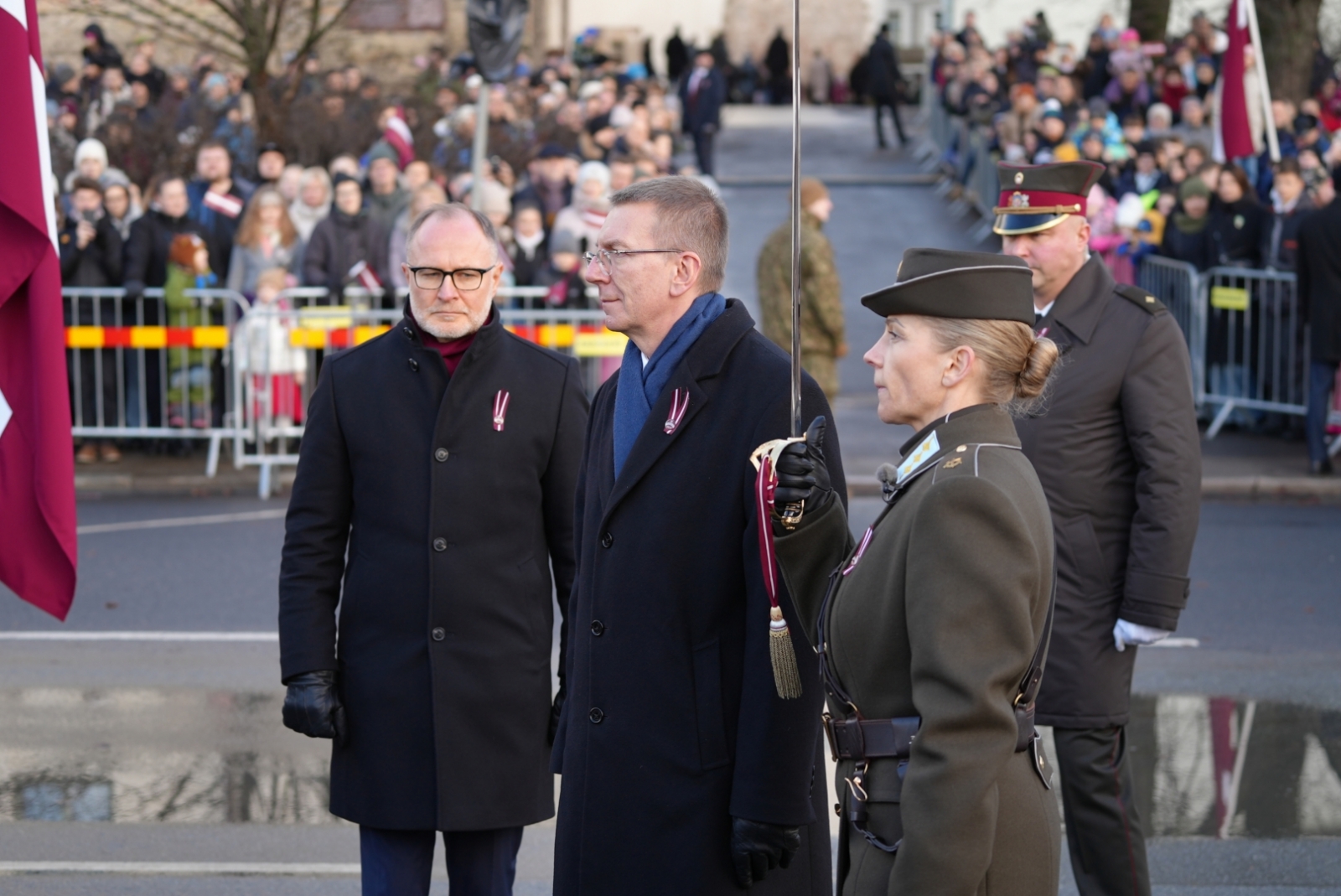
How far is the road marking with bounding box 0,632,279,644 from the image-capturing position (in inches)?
332

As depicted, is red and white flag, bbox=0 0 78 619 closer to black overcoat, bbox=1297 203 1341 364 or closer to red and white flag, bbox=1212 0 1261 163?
black overcoat, bbox=1297 203 1341 364

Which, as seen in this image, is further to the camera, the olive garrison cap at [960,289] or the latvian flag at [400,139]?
the latvian flag at [400,139]

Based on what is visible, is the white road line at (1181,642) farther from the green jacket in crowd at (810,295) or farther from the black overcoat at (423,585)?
the black overcoat at (423,585)

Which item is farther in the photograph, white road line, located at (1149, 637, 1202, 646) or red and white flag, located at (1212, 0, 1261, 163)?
red and white flag, located at (1212, 0, 1261, 163)

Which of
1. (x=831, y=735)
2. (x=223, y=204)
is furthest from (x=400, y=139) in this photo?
(x=831, y=735)

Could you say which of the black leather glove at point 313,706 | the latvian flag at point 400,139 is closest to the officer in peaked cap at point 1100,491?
the black leather glove at point 313,706

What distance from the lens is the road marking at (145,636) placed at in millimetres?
8430

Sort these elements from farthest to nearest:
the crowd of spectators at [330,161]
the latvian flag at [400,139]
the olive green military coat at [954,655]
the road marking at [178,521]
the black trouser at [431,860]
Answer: the latvian flag at [400,139], the crowd of spectators at [330,161], the road marking at [178,521], the black trouser at [431,860], the olive green military coat at [954,655]

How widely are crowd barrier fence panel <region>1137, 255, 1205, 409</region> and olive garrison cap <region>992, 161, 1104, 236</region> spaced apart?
9.28 m

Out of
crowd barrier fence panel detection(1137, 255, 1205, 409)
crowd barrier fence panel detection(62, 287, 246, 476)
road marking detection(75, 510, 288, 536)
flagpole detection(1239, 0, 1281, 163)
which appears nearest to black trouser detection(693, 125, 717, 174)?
flagpole detection(1239, 0, 1281, 163)

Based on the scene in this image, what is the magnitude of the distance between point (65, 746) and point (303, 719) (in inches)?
119

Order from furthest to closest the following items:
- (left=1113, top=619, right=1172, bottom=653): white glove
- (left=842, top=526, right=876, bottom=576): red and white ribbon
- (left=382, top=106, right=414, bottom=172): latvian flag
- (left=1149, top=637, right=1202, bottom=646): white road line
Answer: (left=382, top=106, right=414, bottom=172): latvian flag → (left=1149, top=637, right=1202, bottom=646): white road line → (left=1113, top=619, right=1172, bottom=653): white glove → (left=842, top=526, right=876, bottom=576): red and white ribbon

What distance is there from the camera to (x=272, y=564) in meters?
10.1

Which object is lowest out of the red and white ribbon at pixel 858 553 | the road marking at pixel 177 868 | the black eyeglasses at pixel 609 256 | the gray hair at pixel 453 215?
the road marking at pixel 177 868
